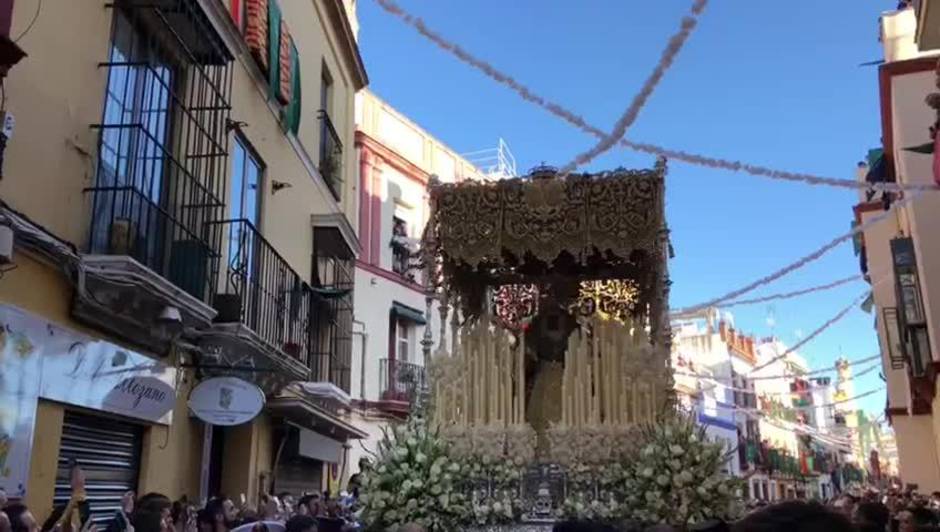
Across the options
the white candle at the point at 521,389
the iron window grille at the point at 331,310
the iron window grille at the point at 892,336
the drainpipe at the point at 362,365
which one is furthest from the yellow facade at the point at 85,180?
the iron window grille at the point at 892,336

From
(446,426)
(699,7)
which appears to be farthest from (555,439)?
(699,7)

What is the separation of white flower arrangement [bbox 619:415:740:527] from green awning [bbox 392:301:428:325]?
564 inches

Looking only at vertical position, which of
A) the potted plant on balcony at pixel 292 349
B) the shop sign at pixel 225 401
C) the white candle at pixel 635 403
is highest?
the potted plant on balcony at pixel 292 349

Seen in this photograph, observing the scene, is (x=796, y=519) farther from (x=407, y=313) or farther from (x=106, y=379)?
(x=407, y=313)

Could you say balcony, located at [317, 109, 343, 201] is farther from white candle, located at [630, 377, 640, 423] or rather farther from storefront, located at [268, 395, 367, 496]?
white candle, located at [630, 377, 640, 423]

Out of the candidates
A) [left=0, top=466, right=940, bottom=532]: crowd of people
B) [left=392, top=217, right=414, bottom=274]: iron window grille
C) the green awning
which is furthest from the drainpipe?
[left=0, top=466, right=940, bottom=532]: crowd of people

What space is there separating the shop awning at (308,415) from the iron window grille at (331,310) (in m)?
0.67

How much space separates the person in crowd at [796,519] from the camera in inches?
63.4

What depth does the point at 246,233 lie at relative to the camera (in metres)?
9.78

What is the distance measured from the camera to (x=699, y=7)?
4.99 meters

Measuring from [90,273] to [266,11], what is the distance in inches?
230

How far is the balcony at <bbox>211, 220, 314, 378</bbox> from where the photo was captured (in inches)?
355

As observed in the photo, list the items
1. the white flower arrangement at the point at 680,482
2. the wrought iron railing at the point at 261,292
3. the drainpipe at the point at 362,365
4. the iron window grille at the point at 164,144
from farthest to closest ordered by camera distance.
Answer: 1. the drainpipe at the point at 362,365
2. the wrought iron railing at the point at 261,292
3. the iron window grille at the point at 164,144
4. the white flower arrangement at the point at 680,482

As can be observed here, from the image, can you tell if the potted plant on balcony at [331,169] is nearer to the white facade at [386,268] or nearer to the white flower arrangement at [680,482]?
the white facade at [386,268]
